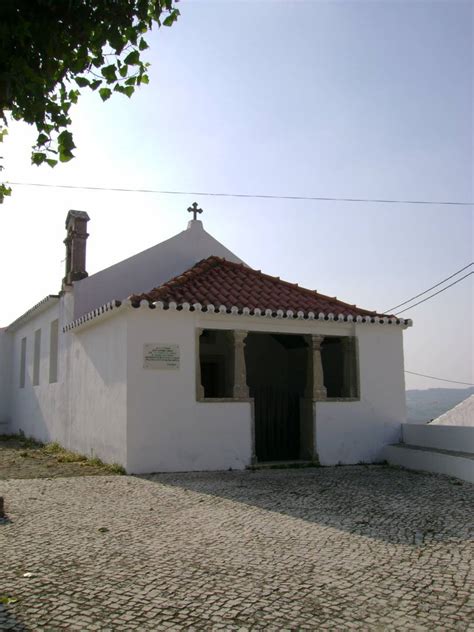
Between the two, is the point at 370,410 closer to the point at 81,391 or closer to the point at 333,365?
the point at 333,365

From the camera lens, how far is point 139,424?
10391 millimetres

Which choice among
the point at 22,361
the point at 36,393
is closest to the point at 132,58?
the point at 36,393

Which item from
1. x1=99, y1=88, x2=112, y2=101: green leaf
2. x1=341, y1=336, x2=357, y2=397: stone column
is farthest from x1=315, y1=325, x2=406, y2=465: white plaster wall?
x1=99, y1=88, x2=112, y2=101: green leaf

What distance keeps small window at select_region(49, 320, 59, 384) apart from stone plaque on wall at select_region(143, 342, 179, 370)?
6.58 m

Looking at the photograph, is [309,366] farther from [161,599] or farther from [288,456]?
[161,599]

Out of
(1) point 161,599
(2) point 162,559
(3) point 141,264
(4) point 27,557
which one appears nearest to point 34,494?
(4) point 27,557

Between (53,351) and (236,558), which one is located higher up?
(53,351)

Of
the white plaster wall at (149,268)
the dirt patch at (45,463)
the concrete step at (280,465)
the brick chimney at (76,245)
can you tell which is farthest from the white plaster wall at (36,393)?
the concrete step at (280,465)

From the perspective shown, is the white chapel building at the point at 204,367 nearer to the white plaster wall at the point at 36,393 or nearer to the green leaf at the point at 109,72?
the white plaster wall at the point at 36,393

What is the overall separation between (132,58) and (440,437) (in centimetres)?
927

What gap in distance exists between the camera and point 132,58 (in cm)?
527

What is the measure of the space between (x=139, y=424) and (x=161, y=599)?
252 inches

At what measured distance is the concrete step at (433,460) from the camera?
32.5 ft

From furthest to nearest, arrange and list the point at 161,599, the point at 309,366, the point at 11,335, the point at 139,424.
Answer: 1. the point at 11,335
2. the point at 309,366
3. the point at 139,424
4. the point at 161,599
